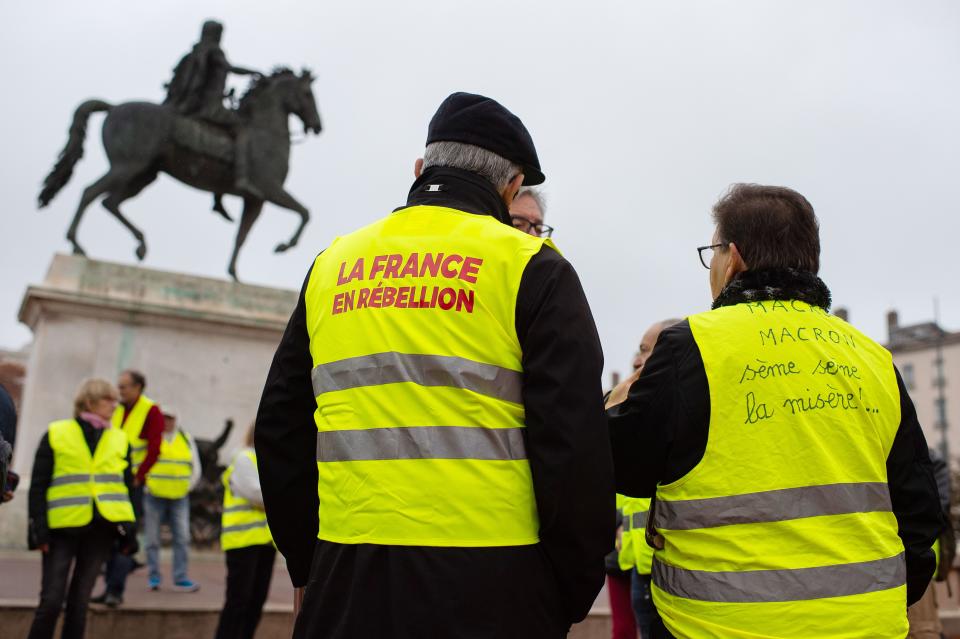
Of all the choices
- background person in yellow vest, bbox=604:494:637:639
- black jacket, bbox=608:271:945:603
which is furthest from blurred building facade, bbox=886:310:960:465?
black jacket, bbox=608:271:945:603

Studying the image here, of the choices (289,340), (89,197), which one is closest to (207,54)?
(89,197)

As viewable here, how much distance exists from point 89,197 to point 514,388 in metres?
10.3

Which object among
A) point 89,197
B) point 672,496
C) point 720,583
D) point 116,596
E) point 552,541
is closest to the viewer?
point 552,541

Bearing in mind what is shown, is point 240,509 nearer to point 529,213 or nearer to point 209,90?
point 529,213

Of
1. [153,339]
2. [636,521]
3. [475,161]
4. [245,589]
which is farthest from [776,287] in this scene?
[153,339]

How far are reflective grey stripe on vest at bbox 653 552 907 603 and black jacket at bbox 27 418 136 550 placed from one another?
4078 millimetres

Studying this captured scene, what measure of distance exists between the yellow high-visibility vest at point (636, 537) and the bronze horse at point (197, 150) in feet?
27.1

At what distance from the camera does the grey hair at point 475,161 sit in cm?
220

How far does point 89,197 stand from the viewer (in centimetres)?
1099

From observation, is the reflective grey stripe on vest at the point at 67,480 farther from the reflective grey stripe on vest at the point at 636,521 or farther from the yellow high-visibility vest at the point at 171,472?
the reflective grey stripe on vest at the point at 636,521

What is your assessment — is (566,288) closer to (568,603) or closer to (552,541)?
(552,541)

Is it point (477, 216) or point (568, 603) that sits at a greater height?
point (477, 216)

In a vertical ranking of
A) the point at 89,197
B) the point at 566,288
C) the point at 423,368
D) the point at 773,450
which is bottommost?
the point at 773,450

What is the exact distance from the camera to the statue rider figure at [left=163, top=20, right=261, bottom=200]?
11.6 meters
